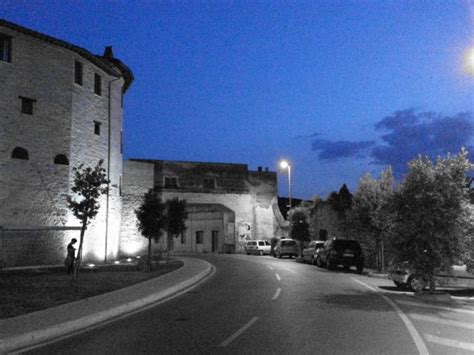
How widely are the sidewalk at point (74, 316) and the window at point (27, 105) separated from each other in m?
16.4

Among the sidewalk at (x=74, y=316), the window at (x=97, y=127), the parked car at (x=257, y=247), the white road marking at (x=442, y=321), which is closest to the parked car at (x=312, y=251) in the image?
the parked car at (x=257, y=247)

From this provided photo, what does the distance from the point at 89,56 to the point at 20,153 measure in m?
8.14

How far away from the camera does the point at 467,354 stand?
766cm

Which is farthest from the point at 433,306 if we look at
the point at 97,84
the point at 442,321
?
the point at 97,84

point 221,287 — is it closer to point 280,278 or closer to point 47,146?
point 280,278

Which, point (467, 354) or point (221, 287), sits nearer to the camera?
point (467, 354)

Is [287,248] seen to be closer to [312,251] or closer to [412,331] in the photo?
[312,251]

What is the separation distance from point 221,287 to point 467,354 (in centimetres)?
1088

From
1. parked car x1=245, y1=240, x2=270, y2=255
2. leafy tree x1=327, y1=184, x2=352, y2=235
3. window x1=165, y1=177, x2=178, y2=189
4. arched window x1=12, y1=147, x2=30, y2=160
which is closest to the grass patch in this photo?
arched window x1=12, y1=147, x2=30, y2=160

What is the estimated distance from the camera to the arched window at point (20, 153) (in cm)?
2802

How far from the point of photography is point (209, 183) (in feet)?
194

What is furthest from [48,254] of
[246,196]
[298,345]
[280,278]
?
[246,196]

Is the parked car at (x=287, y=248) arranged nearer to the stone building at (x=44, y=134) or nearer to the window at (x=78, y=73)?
the stone building at (x=44, y=134)

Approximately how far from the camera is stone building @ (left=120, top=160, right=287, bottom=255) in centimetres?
5534
